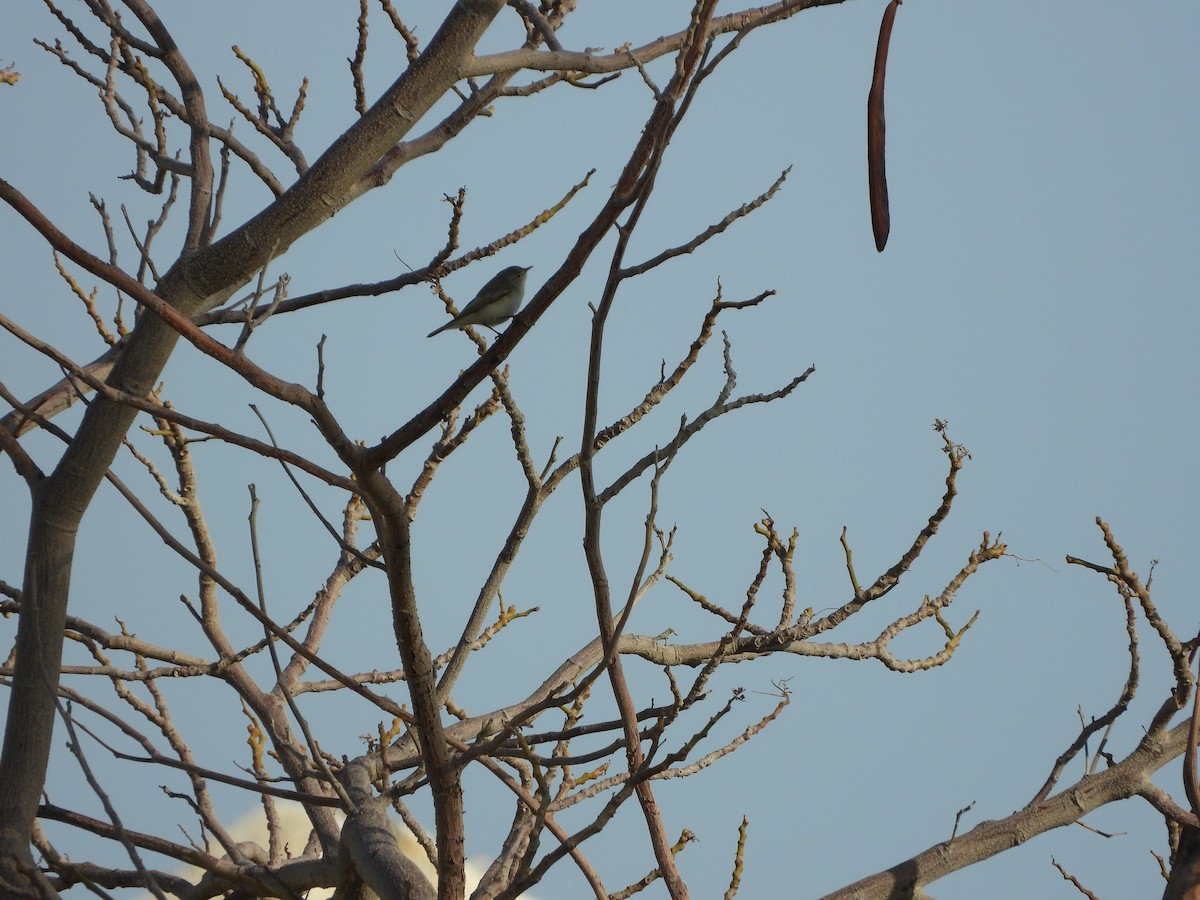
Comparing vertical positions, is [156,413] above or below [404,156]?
below

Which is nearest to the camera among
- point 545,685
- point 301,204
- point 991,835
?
point 301,204

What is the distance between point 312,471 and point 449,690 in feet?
5.53

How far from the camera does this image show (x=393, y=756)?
3527 mm

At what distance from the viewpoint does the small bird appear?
4.45 m

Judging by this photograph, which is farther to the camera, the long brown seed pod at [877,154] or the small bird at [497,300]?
the small bird at [497,300]

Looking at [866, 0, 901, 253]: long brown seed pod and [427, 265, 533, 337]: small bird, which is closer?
[866, 0, 901, 253]: long brown seed pod

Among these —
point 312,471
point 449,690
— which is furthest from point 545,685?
point 312,471

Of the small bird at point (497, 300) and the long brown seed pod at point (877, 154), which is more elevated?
the small bird at point (497, 300)

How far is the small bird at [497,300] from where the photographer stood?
175 inches

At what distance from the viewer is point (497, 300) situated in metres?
4.71

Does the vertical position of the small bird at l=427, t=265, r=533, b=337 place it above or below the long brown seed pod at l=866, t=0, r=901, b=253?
above

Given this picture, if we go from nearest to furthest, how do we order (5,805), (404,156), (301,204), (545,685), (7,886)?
(7,886)
(5,805)
(301,204)
(404,156)
(545,685)

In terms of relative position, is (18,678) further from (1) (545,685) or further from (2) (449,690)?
(1) (545,685)

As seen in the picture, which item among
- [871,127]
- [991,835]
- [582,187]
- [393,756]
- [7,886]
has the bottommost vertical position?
[991,835]
